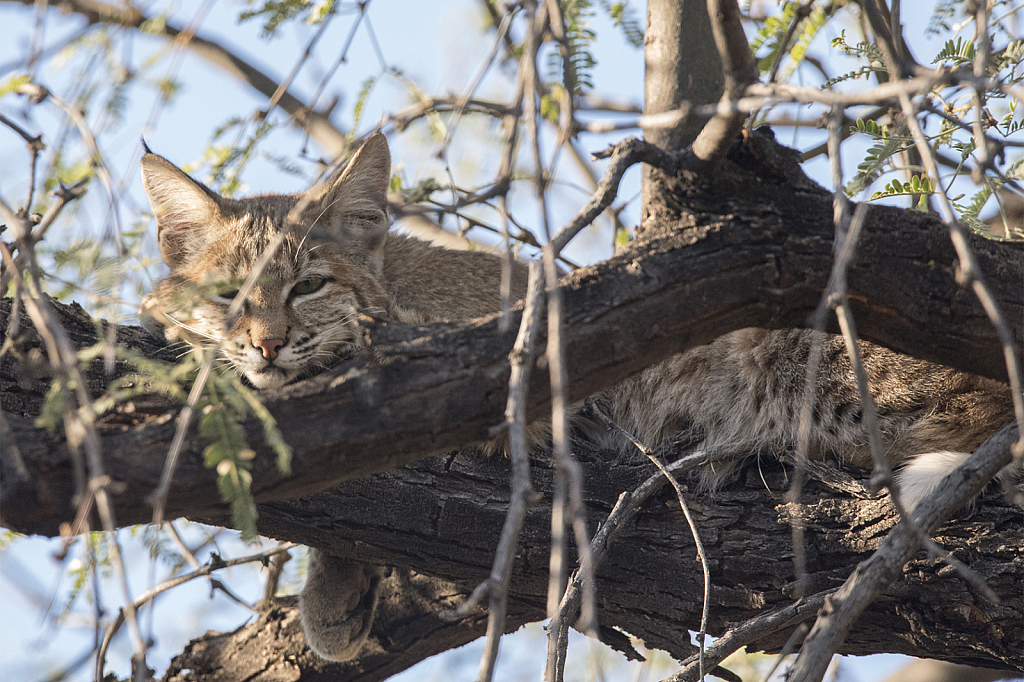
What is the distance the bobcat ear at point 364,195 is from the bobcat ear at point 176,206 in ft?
1.42

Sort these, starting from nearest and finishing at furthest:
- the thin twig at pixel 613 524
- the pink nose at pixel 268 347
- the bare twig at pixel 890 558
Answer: the bare twig at pixel 890 558, the thin twig at pixel 613 524, the pink nose at pixel 268 347

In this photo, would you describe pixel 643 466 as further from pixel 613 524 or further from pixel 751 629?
pixel 751 629

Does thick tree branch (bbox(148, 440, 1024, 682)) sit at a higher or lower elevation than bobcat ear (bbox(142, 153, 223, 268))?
lower

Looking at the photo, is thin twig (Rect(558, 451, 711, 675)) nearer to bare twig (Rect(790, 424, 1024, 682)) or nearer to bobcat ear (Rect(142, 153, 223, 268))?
bare twig (Rect(790, 424, 1024, 682))

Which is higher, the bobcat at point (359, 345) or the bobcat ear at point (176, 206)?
the bobcat ear at point (176, 206)

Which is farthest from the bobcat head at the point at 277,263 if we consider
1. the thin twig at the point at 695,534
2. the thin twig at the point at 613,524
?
the thin twig at the point at 613,524

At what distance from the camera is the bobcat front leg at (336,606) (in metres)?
3.02

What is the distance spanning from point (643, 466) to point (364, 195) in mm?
1577

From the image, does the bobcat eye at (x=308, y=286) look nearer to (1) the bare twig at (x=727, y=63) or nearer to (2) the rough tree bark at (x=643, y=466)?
(2) the rough tree bark at (x=643, y=466)

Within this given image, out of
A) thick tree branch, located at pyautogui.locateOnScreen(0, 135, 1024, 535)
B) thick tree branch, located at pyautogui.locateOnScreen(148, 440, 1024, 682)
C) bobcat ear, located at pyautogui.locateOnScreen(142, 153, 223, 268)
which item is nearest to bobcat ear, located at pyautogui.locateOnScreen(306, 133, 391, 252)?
bobcat ear, located at pyautogui.locateOnScreen(142, 153, 223, 268)

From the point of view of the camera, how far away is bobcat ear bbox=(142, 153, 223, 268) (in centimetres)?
319

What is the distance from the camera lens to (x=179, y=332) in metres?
A: 2.94

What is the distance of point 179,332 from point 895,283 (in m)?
2.28

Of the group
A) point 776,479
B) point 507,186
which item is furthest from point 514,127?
point 776,479
